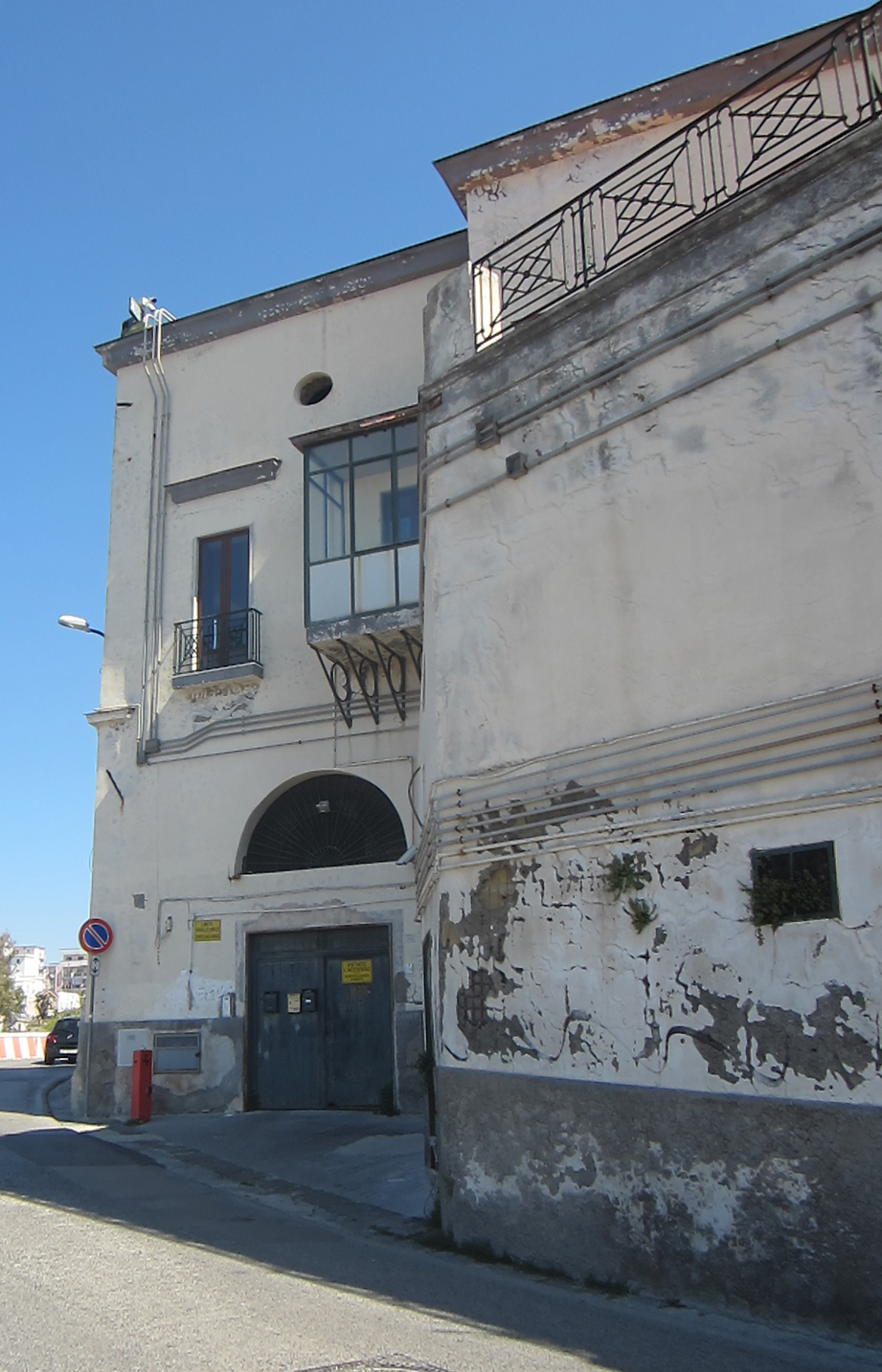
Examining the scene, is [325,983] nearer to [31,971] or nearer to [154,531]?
[154,531]

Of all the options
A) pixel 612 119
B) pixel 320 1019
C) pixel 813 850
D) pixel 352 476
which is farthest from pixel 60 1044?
pixel 813 850

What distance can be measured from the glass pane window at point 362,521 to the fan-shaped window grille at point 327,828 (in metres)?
2.48

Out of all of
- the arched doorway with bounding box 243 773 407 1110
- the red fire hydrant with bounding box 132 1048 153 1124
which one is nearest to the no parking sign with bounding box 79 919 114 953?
the red fire hydrant with bounding box 132 1048 153 1124

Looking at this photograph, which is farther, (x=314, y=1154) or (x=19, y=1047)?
(x=19, y=1047)

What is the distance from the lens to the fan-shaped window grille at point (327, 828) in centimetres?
1501

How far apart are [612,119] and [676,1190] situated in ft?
40.9

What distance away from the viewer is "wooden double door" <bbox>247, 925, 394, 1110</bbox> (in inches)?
571

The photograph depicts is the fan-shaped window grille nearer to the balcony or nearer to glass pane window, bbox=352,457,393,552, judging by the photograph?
the balcony

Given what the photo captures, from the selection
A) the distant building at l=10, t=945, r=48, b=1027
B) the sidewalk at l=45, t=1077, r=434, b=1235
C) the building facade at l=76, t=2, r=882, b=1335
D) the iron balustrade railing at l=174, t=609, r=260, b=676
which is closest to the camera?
the building facade at l=76, t=2, r=882, b=1335

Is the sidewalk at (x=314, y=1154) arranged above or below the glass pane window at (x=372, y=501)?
below

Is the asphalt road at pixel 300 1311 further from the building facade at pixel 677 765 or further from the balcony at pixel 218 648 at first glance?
the balcony at pixel 218 648

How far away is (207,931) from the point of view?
1547 centimetres

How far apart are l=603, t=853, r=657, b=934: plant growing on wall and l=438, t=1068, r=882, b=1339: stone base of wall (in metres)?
0.97

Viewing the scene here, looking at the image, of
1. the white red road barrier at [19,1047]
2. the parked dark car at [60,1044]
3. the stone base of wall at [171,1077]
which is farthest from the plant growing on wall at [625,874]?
the white red road barrier at [19,1047]
